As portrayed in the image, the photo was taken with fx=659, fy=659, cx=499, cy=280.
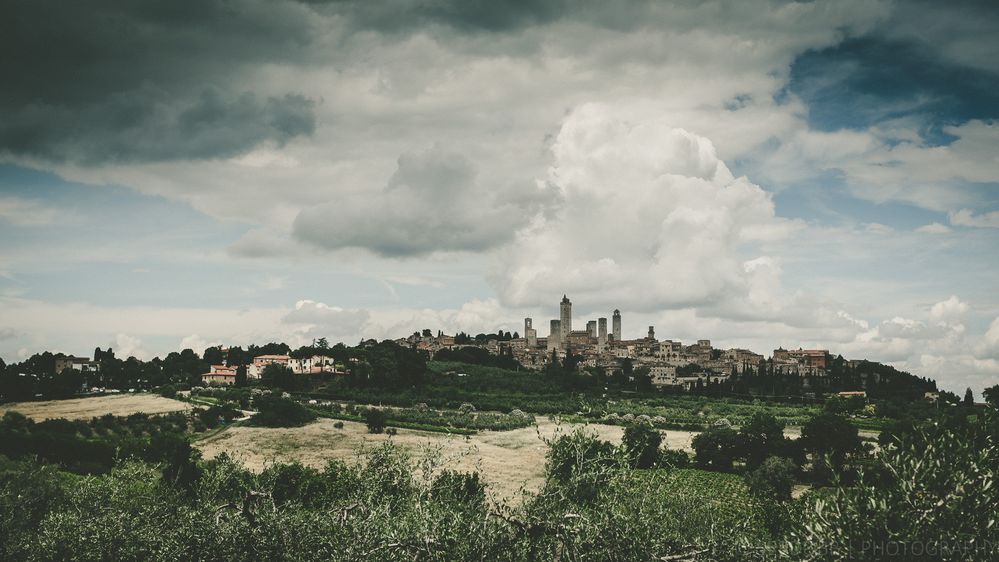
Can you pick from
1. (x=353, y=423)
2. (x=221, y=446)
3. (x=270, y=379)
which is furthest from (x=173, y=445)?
(x=270, y=379)

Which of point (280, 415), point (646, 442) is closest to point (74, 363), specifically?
point (280, 415)

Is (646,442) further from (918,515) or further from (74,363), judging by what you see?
(74,363)

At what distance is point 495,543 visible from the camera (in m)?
16.4

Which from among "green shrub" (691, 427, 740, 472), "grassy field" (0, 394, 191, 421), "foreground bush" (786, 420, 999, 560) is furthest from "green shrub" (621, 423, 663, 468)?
"grassy field" (0, 394, 191, 421)

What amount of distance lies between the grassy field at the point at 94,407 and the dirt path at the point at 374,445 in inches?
898

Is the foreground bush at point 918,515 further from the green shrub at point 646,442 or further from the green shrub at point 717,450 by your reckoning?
the green shrub at point 717,450

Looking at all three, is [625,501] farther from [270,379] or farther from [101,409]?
[270,379]

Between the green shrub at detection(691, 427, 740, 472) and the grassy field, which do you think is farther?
the grassy field

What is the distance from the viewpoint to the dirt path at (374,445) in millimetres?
59969

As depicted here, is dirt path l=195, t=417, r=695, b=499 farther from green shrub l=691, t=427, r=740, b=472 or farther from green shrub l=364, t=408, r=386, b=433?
green shrub l=691, t=427, r=740, b=472

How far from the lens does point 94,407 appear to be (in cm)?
9862

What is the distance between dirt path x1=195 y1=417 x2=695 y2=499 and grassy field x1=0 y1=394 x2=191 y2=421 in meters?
22.8

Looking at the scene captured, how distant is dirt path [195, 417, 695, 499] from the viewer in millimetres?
59969

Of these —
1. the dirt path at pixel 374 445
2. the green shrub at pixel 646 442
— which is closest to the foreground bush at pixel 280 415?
the dirt path at pixel 374 445
